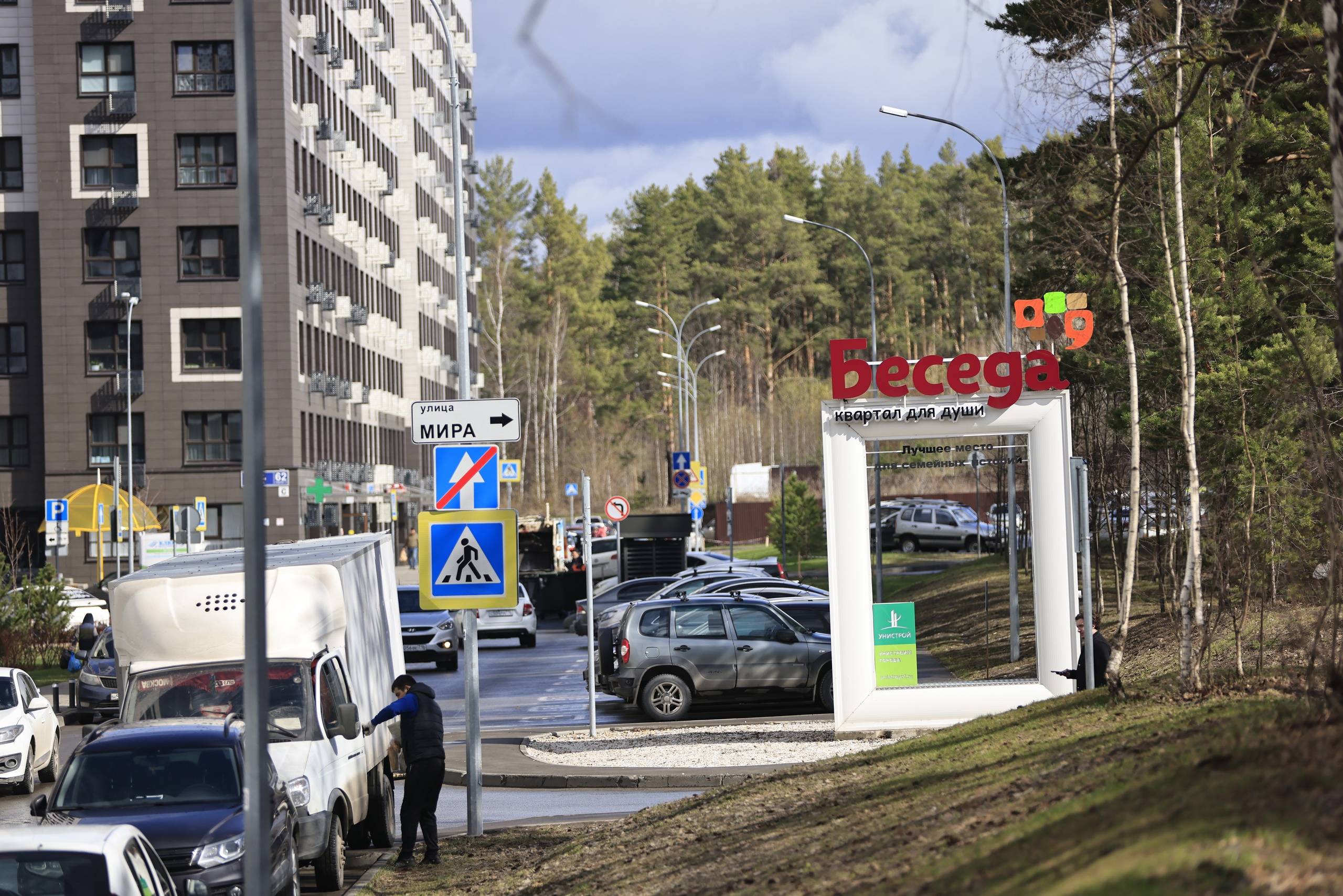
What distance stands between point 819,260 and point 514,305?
2213 cm

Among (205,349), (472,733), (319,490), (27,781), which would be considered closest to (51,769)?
(27,781)

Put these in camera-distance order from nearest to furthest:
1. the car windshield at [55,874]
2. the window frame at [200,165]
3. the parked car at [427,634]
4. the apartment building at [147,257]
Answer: the car windshield at [55,874] < the parked car at [427,634] < the apartment building at [147,257] < the window frame at [200,165]

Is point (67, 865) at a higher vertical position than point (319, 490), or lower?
lower

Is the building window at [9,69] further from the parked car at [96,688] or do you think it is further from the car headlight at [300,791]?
the car headlight at [300,791]

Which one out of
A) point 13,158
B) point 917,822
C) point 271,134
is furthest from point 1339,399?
point 13,158

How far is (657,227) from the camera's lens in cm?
10488

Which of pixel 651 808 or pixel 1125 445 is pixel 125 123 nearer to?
pixel 1125 445

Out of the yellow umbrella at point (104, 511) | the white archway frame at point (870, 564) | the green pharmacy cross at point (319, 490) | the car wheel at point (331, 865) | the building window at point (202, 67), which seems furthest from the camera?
the building window at point (202, 67)

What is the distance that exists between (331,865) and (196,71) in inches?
2135

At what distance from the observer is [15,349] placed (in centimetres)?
6191

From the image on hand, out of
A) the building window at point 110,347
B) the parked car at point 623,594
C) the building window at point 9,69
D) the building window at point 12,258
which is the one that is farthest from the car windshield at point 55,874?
the building window at point 9,69

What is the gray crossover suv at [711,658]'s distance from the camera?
21.3m

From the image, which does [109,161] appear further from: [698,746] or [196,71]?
[698,746]

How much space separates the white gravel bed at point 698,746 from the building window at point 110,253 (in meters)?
45.8
